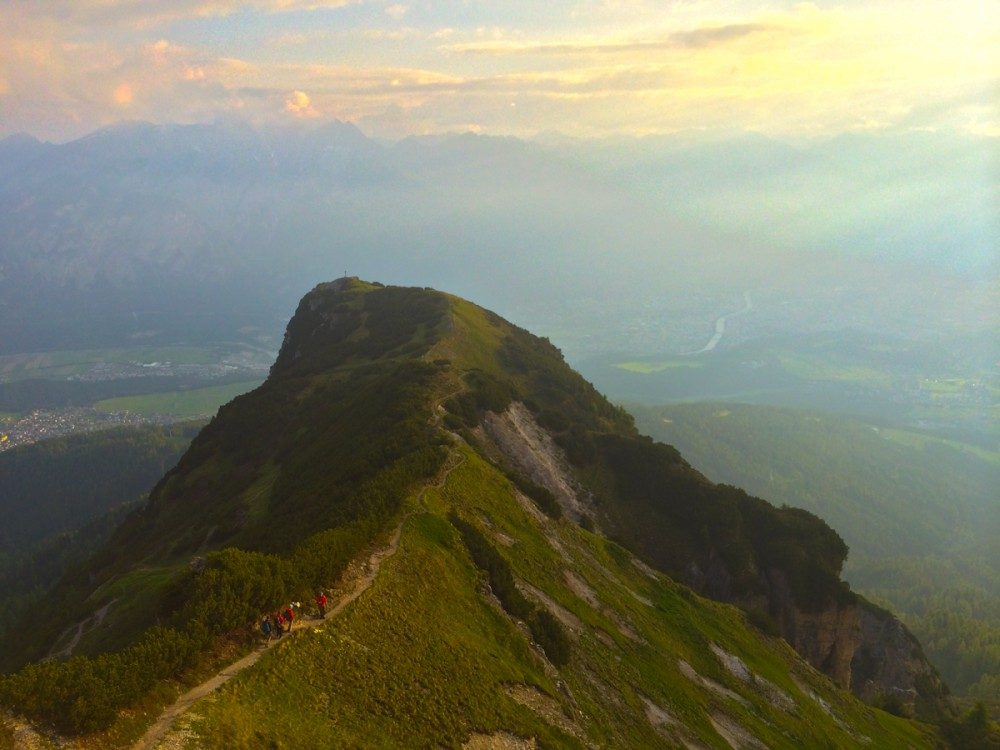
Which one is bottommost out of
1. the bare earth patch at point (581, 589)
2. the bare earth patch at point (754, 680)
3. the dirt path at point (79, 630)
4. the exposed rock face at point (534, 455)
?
the bare earth patch at point (754, 680)

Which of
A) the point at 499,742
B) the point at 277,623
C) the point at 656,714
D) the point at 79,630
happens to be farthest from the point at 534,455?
the point at 277,623

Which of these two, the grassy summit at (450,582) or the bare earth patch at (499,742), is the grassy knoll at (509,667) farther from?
the bare earth patch at (499,742)

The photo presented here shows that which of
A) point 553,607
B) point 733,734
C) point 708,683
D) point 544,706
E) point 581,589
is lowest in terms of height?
point 733,734

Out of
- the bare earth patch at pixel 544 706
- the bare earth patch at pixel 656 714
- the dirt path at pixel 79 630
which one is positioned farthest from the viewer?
the dirt path at pixel 79 630

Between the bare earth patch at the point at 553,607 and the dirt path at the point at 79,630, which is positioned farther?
the dirt path at the point at 79,630

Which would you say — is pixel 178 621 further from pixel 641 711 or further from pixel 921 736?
pixel 921 736

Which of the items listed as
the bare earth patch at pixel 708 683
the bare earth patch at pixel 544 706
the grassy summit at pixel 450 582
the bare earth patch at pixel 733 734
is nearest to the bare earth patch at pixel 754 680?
the grassy summit at pixel 450 582

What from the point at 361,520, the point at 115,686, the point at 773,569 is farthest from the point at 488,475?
the point at 773,569

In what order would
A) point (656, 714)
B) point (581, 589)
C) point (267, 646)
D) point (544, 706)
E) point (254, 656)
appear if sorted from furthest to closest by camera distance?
1. point (581, 589)
2. point (656, 714)
3. point (544, 706)
4. point (267, 646)
5. point (254, 656)

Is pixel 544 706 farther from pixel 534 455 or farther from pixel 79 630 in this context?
pixel 534 455
